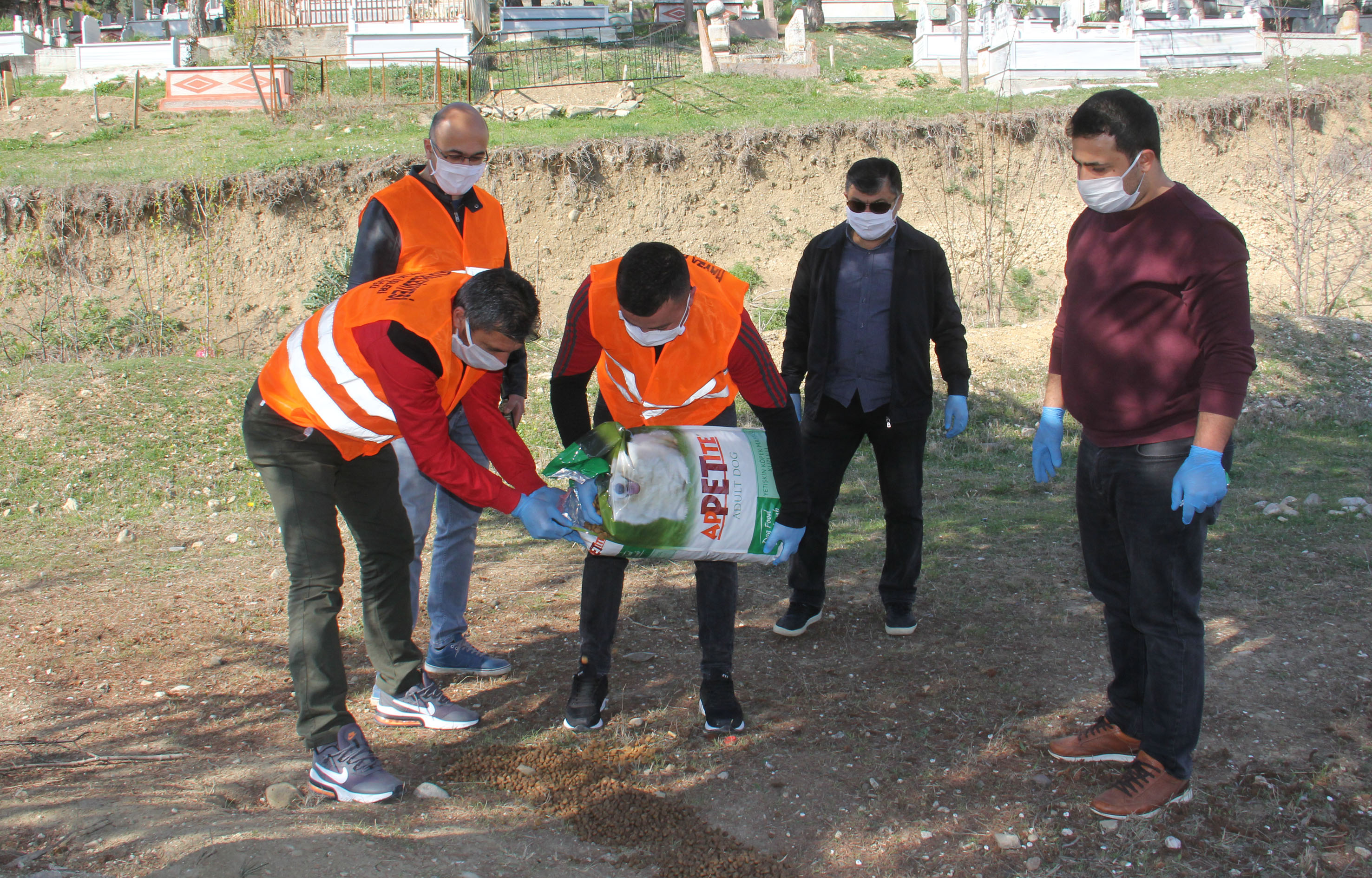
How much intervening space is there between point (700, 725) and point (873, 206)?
1953 mm

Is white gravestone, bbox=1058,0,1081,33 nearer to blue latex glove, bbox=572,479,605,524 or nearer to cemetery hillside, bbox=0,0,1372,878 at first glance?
cemetery hillside, bbox=0,0,1372,878

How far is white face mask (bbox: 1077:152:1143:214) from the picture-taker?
89.7 inches

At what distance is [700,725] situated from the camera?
3.04 meters

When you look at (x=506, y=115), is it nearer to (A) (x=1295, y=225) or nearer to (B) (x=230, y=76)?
(B) (x=230, y=76)

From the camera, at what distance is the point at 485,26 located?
25.6 m

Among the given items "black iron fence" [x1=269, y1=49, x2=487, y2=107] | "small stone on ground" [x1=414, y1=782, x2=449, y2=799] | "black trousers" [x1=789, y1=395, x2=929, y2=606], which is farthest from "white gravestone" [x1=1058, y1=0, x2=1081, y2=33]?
"small stone on ground" [x1=414, y1=782, x2=449, y2=799]

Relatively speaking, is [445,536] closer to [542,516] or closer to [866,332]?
[542,516]

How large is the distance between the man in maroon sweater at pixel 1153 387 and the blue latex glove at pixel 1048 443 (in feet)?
0.94

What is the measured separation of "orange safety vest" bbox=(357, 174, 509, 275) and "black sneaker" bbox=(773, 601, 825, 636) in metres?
1.77

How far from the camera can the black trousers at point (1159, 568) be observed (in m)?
2.29

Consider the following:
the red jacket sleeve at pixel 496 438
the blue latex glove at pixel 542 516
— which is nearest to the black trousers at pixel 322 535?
the red jacket sleeve at pixel 496 438

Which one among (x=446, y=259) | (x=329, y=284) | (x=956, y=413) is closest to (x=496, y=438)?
(x=446, y=259)

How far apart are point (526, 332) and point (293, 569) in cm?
95

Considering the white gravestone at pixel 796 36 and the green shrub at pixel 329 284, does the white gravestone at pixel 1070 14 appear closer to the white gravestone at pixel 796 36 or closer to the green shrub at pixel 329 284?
the white gravestone at pixel 796 36
